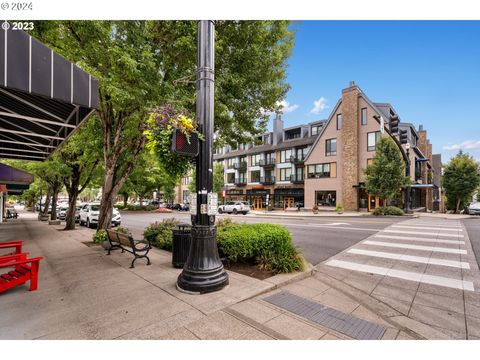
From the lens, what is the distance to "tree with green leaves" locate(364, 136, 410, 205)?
23.2 meters

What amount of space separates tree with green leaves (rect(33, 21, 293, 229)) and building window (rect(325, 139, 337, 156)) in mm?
23236

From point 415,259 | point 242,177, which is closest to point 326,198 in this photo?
point 242,177

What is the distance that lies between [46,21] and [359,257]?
36.1 feet

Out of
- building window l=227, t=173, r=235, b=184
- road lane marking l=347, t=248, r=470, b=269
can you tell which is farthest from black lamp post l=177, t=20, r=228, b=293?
building window l=227, t=173, r=235, b=184

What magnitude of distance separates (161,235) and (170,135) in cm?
575

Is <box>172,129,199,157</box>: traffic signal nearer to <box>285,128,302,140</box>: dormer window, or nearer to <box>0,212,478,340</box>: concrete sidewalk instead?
<box>0,212,478,340</box>: concrete sidewalk

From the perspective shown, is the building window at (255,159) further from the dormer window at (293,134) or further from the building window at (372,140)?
the building window at (372,140)

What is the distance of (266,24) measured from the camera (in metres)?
8.84

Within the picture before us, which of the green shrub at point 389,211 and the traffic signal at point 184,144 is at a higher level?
the traffic signal at point 184,144

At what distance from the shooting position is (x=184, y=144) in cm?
428

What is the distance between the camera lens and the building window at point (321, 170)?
32531 millimetres

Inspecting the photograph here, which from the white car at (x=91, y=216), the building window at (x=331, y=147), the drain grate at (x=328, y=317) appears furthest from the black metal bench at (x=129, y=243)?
the building window at (x=331, y=147)

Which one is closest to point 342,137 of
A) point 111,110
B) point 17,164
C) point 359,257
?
point 359,257

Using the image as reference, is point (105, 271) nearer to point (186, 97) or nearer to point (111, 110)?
point (186, 97)
